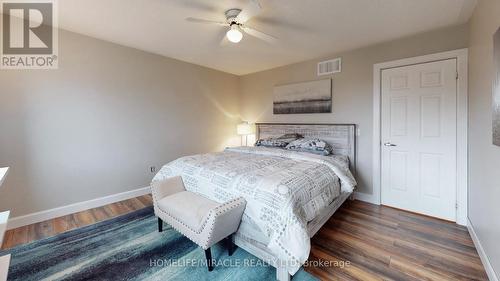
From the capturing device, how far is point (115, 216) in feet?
9.11

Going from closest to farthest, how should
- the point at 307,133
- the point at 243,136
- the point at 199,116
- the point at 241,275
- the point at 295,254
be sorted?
the point at 295,254 → the point at 241,275 → the point at 307,133 → the point at 199,116 → the point at 243,136

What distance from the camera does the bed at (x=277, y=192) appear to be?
5.30 ft

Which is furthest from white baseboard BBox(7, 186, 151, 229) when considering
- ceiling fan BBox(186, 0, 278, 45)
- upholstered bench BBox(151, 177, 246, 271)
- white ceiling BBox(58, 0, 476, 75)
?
ceiling fan BBox(186, 0, 278, 45)

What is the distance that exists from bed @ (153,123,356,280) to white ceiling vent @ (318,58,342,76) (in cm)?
170

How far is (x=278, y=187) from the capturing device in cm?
180

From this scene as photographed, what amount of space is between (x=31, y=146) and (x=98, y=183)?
34.9 inches

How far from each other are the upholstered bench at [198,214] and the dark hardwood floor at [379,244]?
80cm

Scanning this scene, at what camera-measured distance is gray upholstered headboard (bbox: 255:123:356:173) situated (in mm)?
3377

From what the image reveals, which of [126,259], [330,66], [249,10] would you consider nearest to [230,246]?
[126,259]

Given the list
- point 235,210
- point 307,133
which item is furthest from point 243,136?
point 235,210

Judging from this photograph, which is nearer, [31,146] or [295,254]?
[295,254]

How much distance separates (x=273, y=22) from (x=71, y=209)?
363 cm

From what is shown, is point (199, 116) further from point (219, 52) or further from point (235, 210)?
point (235, 210)

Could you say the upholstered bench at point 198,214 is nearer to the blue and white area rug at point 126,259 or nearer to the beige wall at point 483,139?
the blue and white area rug at point 126,259
